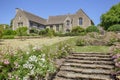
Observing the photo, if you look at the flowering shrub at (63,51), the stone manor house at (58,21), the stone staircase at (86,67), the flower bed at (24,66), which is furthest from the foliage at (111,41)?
the stone manor house at (58,21)

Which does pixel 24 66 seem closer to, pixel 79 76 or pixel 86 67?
pixel 79 76

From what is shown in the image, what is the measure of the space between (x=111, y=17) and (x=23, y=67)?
125ft

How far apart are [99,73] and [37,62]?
2.63 metres

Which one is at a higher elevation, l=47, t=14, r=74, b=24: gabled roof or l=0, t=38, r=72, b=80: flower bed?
l=47, t=14, r=74, b=24: gabled roof

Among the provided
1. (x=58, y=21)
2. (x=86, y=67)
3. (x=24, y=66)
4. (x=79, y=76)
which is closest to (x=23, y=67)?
(x=24, y=66)

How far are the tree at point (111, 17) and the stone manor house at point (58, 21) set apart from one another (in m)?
4.28

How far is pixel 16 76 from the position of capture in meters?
5.85

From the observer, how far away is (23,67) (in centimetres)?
609

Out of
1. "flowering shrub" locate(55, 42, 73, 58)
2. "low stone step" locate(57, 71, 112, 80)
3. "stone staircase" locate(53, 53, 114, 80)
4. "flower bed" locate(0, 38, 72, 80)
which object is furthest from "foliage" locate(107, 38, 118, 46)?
"flower bed" locate(0, 38, 72, 80)

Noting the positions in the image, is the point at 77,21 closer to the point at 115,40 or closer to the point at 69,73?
the point at 115,40

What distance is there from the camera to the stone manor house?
46125mm

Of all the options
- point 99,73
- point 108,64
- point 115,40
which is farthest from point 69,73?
point 115,40

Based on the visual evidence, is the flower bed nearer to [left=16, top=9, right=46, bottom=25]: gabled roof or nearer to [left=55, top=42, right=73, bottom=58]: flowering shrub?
[left=55, top=42, right=73, bottom=58]: flowering shrub

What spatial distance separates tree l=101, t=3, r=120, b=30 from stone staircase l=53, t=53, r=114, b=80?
1327 inches
